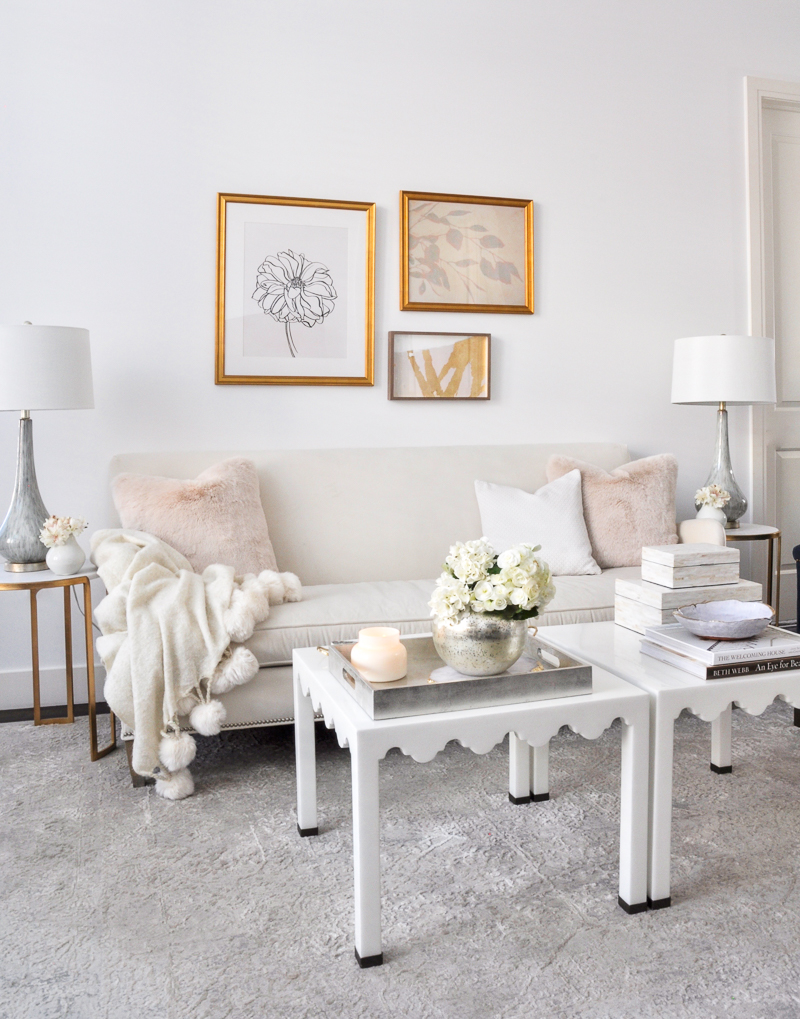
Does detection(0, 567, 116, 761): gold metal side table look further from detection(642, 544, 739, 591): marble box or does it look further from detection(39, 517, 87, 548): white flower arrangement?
detection(642, 544, 739, 591): marble box

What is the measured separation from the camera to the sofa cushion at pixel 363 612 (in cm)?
238

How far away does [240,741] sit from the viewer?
2.70m

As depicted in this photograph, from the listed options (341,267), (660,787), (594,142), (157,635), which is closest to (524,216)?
(594,142)

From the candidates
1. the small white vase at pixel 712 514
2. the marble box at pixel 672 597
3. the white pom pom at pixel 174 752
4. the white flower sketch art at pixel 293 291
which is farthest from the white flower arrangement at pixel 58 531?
the small white vase at pixel 712 514

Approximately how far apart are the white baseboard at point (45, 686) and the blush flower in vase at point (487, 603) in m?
1.90

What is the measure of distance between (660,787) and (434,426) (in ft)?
6.63

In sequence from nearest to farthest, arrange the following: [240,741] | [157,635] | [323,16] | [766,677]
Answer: [766,677] → [157,635] → [240,741] → [323,16]

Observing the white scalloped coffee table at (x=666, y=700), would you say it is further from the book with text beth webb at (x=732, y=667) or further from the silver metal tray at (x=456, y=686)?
the silver metal tray at (x=456, y=686)

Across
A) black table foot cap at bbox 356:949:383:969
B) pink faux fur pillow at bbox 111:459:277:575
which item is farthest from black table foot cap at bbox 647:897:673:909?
pink faux fur pillow at bbox 111:459:277:575

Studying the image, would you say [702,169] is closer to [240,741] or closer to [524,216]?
[524,216]

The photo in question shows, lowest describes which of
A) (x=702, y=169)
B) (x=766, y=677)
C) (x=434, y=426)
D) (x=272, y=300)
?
(x=766, y=677)

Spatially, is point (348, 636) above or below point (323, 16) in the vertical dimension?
below

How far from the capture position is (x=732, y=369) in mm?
3305

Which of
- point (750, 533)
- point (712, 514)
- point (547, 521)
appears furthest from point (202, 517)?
point (750, 533)
